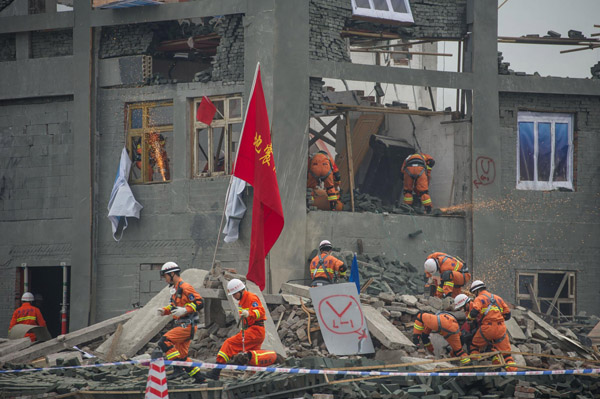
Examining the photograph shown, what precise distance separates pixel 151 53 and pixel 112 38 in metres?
0.99

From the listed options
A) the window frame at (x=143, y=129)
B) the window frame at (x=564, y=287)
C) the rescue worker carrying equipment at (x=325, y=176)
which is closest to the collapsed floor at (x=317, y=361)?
the rescue worker carrying equipment at (x=325, y=176)

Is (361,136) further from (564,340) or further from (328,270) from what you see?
(564,340)

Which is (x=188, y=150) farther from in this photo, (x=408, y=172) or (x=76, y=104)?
(x=408, y=172)

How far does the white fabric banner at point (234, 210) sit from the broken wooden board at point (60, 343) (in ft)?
11.7

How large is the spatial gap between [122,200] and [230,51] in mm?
4090

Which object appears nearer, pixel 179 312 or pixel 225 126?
pixel 179 312

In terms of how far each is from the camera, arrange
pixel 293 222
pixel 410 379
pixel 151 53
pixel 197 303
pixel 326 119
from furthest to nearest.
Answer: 1. pixel 326 119
2. pixel 151 53
3. pixel 293 222
4. pixel 197 303
5. pixel 410 379

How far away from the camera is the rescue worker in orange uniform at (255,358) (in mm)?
14070

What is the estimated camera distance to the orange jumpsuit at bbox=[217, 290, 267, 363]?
46.9 feet

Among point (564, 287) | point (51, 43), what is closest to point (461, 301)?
point (564, 287)

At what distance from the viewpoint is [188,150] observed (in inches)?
850

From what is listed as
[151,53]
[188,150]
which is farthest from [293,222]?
[151,53]

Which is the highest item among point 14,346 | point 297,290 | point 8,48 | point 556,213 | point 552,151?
point 8,48

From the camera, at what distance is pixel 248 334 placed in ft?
46.9
